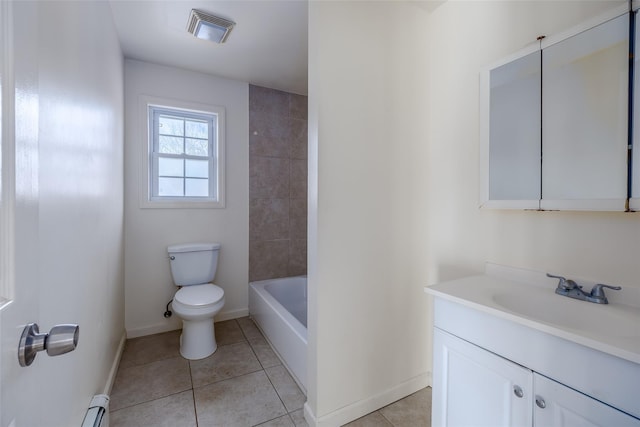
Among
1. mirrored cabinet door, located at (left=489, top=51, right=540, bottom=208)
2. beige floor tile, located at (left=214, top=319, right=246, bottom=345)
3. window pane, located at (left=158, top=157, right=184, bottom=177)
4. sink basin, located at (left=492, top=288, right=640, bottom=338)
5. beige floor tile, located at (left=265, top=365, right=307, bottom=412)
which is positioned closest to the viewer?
sink basin, located at (left=492, top=288, right=640, bottom=338)

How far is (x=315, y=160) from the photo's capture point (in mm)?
1392

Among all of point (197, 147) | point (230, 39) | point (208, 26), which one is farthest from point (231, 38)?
point (197, 147)

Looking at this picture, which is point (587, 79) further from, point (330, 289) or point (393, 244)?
point (330, 289)

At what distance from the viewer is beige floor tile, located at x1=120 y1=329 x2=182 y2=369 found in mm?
2035

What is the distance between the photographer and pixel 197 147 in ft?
8.71

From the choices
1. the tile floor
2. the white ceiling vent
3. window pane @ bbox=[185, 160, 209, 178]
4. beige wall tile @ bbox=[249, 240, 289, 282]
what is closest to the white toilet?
the tile floor

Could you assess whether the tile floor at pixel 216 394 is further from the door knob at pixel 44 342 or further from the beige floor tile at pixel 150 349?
the door knob at pixel 44 342

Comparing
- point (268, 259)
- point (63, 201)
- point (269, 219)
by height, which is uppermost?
point (63, 201)

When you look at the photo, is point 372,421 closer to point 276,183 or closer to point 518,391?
point 518,391

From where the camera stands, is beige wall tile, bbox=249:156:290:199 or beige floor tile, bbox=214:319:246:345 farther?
beige wall tile, bbox=249:156:290:199

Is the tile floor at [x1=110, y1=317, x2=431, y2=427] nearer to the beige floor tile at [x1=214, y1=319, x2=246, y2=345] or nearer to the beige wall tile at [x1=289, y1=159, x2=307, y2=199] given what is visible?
the beige floor tile at [x1=214, y1=319, x2=246, y2=345]

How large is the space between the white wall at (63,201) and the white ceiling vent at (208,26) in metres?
0.48

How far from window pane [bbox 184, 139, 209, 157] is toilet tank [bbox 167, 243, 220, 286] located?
89 cm

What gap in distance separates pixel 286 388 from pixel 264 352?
1.55 feet
